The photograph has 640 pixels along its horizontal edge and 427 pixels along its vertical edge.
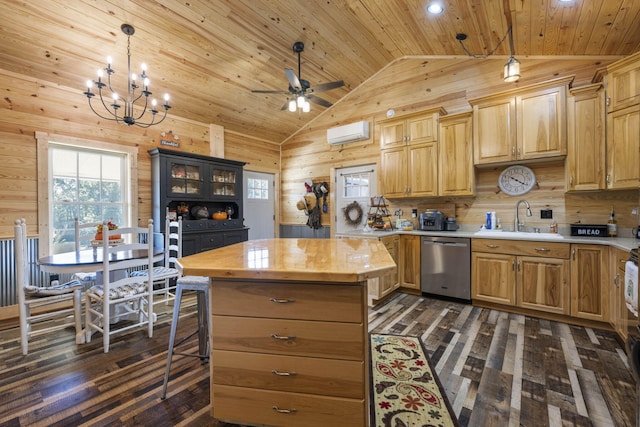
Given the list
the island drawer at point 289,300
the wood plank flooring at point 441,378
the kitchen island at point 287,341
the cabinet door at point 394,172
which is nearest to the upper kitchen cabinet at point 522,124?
the cabinet door at point 394,172

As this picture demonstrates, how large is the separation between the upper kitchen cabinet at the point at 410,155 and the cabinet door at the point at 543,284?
1.33 meters

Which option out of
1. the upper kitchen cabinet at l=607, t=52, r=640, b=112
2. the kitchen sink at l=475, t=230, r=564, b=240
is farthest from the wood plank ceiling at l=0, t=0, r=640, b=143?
the kitchen sink at l=475, t=230, r=564, b=240

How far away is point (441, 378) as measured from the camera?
6.43 feet

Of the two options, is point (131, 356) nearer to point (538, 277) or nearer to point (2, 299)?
point (2, 299)

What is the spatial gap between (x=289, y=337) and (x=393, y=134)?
353 cm

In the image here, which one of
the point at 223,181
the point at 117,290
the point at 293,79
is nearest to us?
the point at 117,290

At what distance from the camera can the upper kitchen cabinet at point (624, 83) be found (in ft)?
8.17

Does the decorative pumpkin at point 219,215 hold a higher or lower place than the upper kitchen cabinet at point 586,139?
lower

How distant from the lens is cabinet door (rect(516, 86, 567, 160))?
3.01 m

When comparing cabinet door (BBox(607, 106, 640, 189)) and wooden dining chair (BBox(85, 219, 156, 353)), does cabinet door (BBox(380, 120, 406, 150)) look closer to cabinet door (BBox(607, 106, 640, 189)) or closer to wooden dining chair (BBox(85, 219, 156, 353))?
cabinet door (BBox(607, 106, 640, 189))

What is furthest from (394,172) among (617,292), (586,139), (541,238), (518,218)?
(617,292)

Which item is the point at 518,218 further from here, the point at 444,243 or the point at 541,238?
the point at 444,243

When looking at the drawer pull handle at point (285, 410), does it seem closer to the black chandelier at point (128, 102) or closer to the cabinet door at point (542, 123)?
the black chandelier at point (128, 102)

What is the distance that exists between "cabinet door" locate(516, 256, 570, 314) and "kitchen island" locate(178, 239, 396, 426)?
2.51 meters
